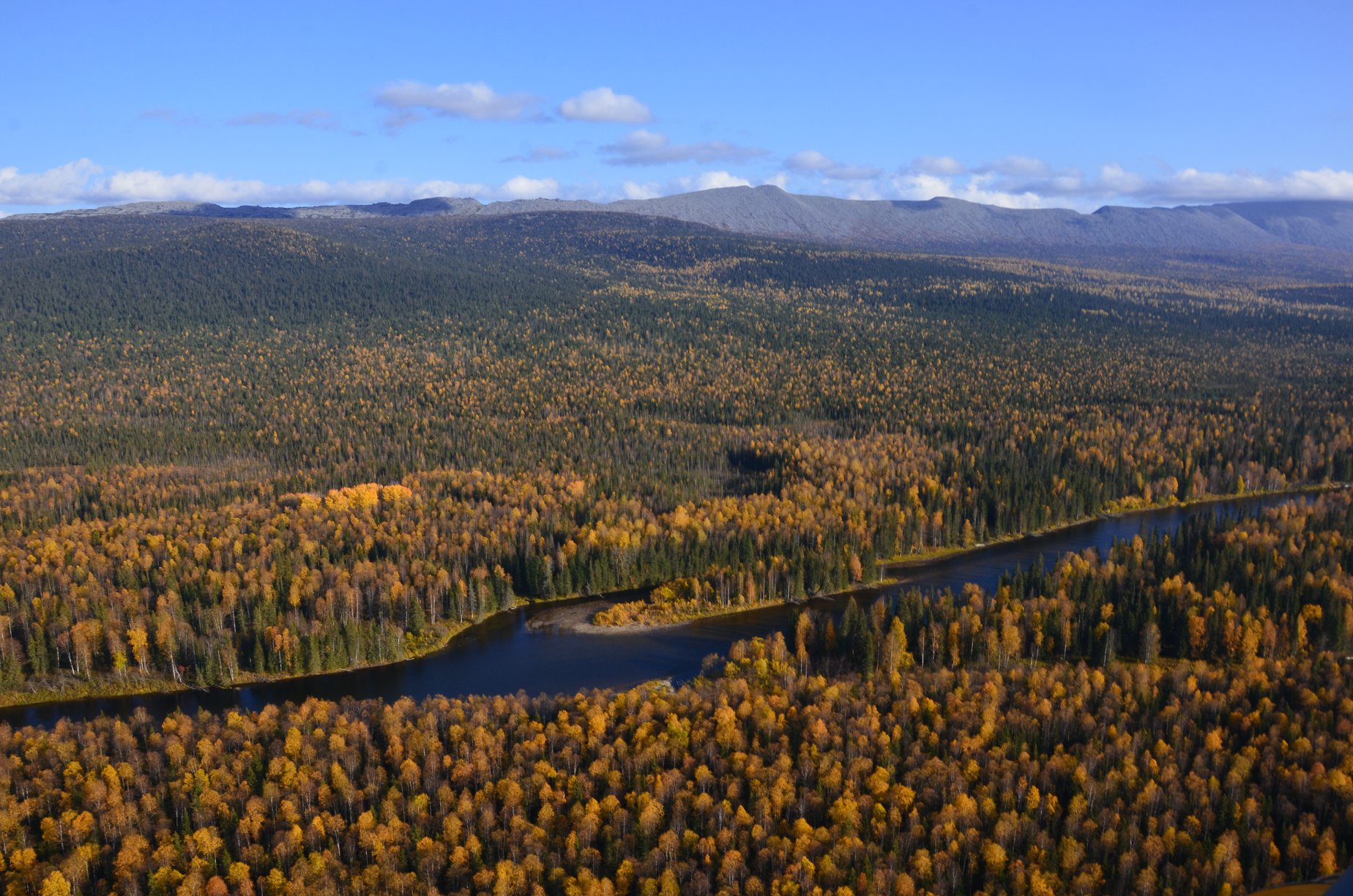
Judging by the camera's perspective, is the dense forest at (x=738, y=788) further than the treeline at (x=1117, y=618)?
No

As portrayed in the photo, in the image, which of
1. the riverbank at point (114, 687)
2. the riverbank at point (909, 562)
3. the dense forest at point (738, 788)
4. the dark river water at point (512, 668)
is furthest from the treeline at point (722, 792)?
the riverbank at point (909, 562)

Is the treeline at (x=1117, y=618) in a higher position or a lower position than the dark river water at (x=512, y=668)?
higher

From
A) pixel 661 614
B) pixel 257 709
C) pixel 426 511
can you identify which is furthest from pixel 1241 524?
pixel 257 709

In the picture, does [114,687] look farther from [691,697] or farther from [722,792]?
[722,792]

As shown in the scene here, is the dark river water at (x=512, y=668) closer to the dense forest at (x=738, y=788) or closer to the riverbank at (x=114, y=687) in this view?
the riverbank at (x=114, y=687)

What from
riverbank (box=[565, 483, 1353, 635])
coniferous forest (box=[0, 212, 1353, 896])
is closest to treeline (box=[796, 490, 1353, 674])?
coniferous forest (box=[0, 212, 1353, 896])

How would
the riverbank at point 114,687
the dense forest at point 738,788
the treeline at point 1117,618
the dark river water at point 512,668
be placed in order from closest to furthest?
the dense forest at point 738,788 → the dark river water at point 512,668 → the riverbank at point 114,687 → the treeline at point 1117,618

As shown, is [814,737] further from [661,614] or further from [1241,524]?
[1241,524]

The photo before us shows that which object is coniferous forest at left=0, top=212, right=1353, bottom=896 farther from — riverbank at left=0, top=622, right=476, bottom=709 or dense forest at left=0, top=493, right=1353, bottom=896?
riverbank at left=0, top=622, right=476, bottom=709
